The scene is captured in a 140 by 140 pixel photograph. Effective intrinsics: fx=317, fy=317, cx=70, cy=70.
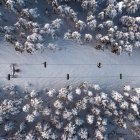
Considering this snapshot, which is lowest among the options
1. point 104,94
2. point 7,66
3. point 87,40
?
point 104,94

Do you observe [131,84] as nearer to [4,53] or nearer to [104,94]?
[104,94]

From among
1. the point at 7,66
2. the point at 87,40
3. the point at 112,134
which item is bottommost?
the point at 112,134

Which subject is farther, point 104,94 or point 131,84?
point 131,84

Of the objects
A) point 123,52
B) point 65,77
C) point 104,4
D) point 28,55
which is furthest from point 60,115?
point 104,4

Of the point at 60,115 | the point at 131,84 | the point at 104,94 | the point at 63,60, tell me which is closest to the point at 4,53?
the point at 63,60

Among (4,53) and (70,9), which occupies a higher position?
(70,9)

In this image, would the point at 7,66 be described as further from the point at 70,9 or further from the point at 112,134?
the point at 112,134
